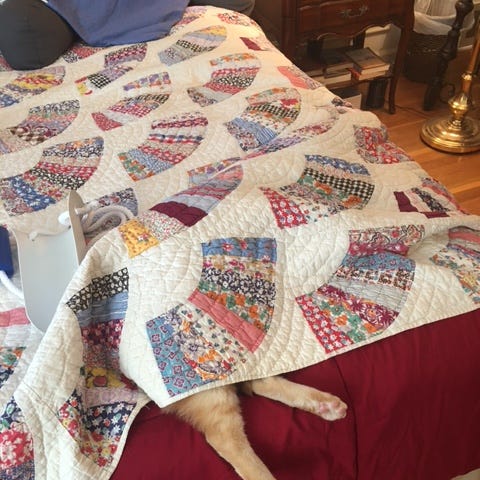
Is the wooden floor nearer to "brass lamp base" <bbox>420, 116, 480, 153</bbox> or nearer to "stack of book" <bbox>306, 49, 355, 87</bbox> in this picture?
"brass lamp base" <bbox>420, 116, 480, 153</bbox>

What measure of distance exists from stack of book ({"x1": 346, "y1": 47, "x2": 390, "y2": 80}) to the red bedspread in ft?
5.70

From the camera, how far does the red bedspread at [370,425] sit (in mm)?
752

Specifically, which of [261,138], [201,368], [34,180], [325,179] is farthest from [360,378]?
[34,180]

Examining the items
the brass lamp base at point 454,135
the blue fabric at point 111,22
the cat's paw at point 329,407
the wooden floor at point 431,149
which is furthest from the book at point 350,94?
the cat's paw at point 329,407

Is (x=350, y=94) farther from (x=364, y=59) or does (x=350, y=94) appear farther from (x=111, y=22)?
(x=111, y=22)

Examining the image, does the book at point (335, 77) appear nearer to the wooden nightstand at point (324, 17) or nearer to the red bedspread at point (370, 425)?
the wooden nightstand at point (324, 17)

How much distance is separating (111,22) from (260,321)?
1400 mm

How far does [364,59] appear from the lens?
8.03 feet

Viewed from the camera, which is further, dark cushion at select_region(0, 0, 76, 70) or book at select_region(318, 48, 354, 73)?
book at select_region(318, 48, 354, 73)

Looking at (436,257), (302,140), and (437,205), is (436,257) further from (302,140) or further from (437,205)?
(302,140)

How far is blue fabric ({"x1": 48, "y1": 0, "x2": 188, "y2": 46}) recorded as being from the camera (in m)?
1.81

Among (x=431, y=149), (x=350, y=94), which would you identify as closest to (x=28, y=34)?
(x=350, y=94)

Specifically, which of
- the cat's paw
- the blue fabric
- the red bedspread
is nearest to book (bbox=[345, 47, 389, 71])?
the blue fabric

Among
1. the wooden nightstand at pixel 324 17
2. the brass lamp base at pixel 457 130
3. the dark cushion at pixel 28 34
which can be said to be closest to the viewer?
the dark cushion at pixel 28 34
